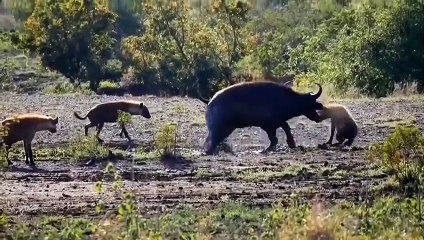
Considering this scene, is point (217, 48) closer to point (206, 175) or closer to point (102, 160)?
point (102, 160)

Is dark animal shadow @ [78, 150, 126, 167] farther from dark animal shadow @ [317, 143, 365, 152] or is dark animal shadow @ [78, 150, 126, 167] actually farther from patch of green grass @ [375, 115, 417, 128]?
patch of green grass @ [375, 115, 417, 128]

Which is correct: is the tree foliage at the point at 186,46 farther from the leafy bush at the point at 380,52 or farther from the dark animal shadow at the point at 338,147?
the dark animal shadow at the point at 338,147

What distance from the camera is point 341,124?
21391mm

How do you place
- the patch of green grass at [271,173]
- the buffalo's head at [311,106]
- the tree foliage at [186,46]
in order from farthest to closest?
the tree foliage at [186,46], the buffalo's head at [311,106], the patch of green grass at [271,173]

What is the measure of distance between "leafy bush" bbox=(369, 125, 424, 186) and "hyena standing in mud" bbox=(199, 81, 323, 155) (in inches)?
242

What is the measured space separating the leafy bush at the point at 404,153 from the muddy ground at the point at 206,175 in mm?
468

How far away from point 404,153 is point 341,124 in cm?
743

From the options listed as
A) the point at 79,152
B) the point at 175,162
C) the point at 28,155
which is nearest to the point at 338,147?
the point at 175,162

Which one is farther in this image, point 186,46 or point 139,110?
point 186,46

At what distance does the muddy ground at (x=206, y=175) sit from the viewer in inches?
530

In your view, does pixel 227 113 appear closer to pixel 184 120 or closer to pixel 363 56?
pixel 184 120

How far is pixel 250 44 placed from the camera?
1847 inches

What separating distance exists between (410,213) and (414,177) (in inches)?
109

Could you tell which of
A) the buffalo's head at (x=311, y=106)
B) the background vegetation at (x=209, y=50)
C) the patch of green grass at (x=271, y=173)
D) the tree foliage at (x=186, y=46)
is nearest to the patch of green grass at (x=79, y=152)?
the background vegetation at (x=209, y=50)
